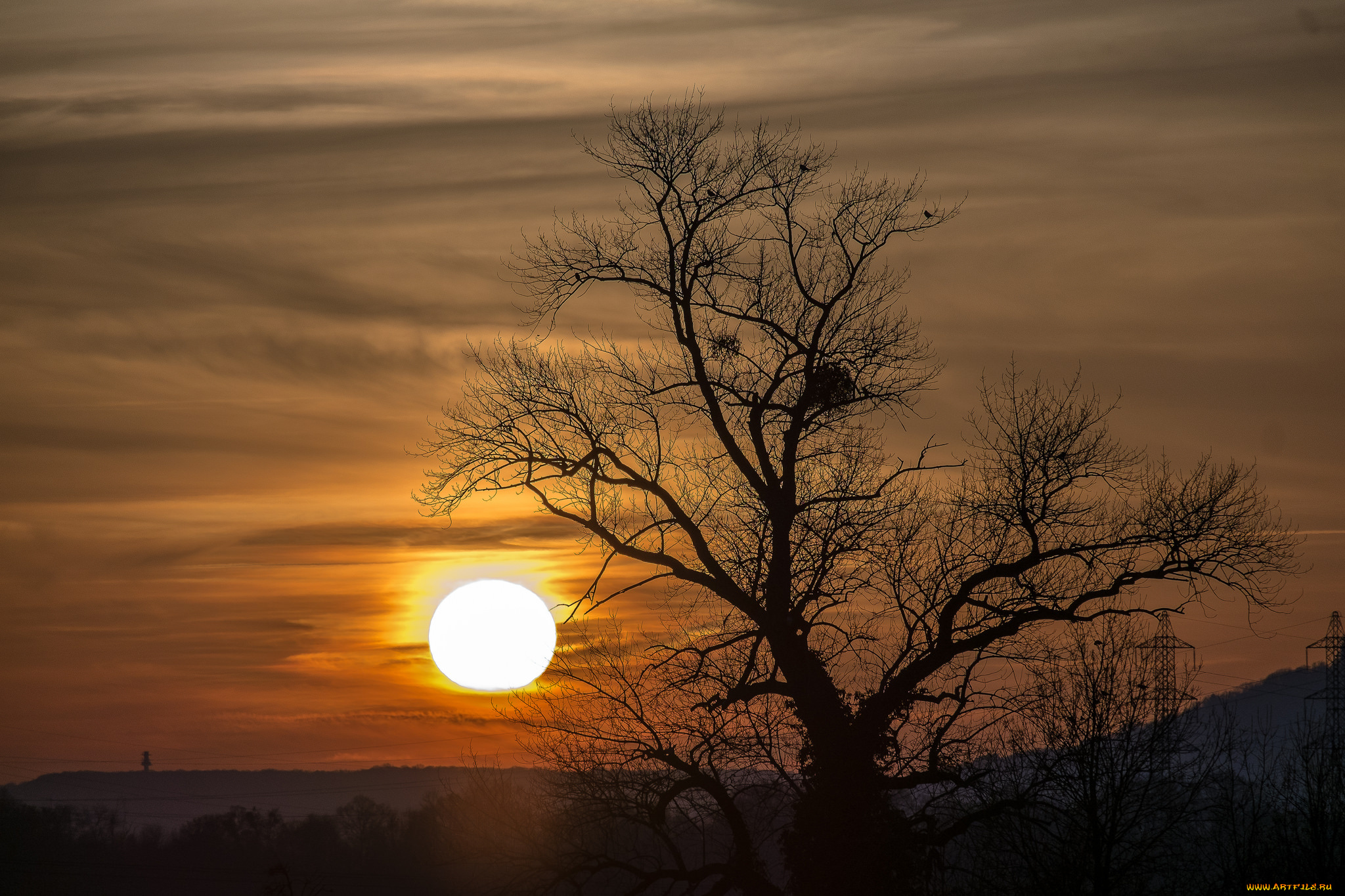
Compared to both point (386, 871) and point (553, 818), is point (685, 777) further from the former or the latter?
point (386, 871)

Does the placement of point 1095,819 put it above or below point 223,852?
above

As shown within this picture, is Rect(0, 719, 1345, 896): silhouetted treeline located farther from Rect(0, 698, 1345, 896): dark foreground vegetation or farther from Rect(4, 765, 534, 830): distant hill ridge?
Rect(4, 765, 534, 830): distant hill ridge

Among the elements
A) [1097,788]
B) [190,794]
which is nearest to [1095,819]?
[1097,788]

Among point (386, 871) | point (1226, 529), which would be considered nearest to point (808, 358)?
point (1226, 529)

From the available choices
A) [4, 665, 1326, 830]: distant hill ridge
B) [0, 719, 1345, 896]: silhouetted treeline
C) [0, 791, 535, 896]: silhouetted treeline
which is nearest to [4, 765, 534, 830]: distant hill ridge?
[4, 665, 1326, 830]: distant hill ridge

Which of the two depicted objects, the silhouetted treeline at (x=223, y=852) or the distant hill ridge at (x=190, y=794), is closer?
the silhouetted treeline at (x=223, y=852)

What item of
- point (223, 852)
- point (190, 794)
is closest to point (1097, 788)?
point (223, 852)

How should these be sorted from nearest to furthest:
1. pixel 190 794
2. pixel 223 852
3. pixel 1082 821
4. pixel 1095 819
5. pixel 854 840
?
pixel 854 840 → pixel 1095 819 → pixel 1082 821 → pixel 223 852 → pixel 190 794

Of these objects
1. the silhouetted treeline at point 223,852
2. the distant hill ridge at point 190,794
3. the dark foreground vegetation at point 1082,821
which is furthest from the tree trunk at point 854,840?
the distant hill ridge at point 190,794

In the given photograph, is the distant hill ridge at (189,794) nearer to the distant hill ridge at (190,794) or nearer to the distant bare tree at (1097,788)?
the distant hill ridge at (190,794)

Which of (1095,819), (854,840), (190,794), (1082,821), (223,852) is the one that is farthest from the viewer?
(190,794)

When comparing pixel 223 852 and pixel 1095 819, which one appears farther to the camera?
pixel 223 852

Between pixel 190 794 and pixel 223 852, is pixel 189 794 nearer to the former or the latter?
pixel 190 794

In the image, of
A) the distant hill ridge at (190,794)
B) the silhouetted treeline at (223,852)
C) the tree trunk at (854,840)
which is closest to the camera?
the tree trunk at (854,840)
